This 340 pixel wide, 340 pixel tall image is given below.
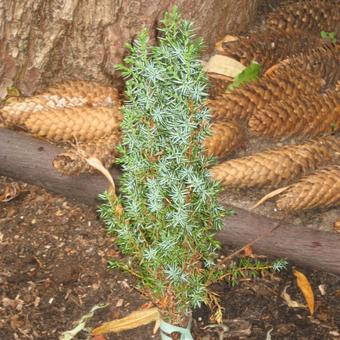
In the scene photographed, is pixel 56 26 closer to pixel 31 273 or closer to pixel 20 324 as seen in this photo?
pixel 31 273

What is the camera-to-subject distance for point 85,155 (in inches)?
109

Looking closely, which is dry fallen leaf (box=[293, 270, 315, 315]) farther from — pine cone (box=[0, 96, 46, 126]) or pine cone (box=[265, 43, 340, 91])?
pine cone (box=[0, 96, 46, 126])

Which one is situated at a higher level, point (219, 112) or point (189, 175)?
point (189, 175)

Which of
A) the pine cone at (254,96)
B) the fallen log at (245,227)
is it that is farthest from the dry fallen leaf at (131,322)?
the pine cone at (254,96)

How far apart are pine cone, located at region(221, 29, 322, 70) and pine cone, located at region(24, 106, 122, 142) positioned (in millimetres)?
608

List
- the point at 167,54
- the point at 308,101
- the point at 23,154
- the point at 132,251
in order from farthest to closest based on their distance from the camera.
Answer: the point at 308,101 < the point at 23,154 < the point at 132,251 < the point at 167,54

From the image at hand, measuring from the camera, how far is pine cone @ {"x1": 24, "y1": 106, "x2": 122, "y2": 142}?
2963 mm

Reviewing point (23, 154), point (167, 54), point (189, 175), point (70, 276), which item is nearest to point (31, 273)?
point (70, 276)

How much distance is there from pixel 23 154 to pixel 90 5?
24.3 inches

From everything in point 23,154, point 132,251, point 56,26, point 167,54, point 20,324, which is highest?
point 167,54

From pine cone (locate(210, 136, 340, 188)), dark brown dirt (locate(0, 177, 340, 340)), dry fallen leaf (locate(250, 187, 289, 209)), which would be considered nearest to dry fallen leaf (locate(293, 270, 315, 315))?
A: dark brown dirt (locate(0, 177, 340, 340))

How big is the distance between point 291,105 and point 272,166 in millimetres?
322

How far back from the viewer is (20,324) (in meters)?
2.49

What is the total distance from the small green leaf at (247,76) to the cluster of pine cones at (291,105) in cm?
3
